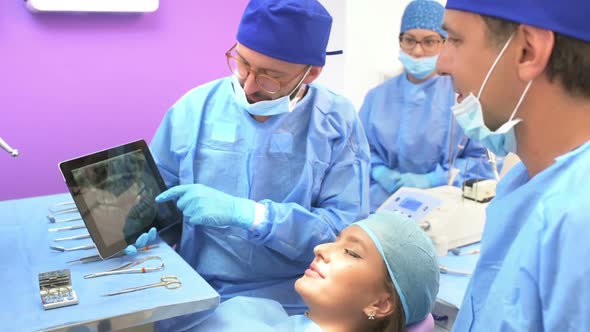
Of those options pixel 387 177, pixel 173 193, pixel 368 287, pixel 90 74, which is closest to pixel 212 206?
pixel 173 193

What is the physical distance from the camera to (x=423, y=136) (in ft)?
8.82

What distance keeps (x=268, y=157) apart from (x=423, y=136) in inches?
49.0

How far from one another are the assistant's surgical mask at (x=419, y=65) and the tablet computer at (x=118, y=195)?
4.91 feet

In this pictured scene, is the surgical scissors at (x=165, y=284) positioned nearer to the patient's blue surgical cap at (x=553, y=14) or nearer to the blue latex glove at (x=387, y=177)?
the patient's blue surgical cap at (x=553, y=14)

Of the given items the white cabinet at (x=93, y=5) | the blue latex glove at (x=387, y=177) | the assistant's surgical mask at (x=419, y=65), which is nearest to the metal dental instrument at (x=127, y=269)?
the white cabinet at (x=93, y=5)

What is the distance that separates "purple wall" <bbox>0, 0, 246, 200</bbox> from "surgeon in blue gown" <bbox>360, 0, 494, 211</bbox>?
34.0 inches

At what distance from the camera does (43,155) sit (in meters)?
2.33

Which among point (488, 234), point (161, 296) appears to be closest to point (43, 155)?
point (161, 296)

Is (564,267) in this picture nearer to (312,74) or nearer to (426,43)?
(312,74)

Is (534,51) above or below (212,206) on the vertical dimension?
above

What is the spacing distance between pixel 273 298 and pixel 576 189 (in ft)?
3.34

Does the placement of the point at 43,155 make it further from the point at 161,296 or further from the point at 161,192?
the point at 161,296

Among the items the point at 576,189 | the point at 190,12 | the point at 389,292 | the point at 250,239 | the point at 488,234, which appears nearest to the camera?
the point at 576,189

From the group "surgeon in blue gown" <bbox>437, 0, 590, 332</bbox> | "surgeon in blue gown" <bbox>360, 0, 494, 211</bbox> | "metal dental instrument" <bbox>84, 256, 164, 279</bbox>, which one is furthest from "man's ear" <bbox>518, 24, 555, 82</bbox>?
"surgeon in blue gown" <bbox>360, 0, 494, 211</bbox>
